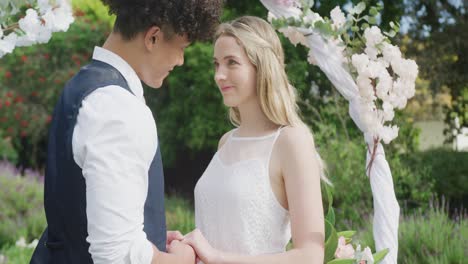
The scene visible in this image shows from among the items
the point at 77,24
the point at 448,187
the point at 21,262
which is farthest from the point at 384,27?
the point at 21,262

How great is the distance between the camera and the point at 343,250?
254 centimetres

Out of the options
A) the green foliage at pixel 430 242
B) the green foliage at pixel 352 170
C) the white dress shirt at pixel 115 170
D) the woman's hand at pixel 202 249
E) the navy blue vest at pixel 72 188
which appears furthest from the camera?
the green foliage at pixel 352 170

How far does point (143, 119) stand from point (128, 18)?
34 centimetres

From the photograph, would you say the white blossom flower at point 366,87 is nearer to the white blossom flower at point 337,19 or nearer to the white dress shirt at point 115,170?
the white blossom flower at point 337,19

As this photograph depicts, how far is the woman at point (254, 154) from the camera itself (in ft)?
8.00

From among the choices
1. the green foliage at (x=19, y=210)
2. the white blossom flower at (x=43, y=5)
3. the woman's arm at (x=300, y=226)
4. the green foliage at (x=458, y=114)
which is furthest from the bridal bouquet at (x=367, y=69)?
the green foliage at (x=458, y=114)

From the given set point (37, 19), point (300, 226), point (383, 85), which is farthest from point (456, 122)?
point (37, 19)

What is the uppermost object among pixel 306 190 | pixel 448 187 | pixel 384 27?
pixel 384 27

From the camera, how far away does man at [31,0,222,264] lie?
171cm

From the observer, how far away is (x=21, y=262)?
213 inches

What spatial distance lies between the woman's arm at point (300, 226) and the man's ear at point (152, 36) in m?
0.63

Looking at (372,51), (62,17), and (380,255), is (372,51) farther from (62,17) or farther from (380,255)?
(62,17)

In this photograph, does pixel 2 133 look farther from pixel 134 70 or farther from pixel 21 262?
pixel 134 70

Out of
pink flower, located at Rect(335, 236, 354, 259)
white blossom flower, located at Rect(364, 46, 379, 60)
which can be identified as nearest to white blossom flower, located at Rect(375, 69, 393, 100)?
white blossom flower, located at Rect(364, 46, 379, 60)
